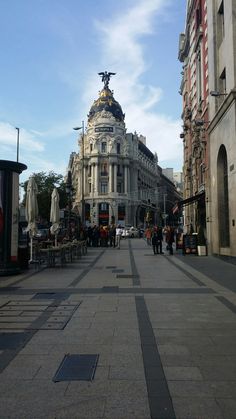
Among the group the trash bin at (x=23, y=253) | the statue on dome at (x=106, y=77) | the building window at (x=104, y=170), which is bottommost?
the trash bin at (x=23, y=253)

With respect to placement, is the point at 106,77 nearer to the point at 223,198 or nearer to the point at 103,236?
the point at 103,236

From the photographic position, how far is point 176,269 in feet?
51.0

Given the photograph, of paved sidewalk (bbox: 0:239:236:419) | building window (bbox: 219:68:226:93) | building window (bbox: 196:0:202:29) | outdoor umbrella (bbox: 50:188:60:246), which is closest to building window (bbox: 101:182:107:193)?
building window (bbox: 196:0:202:29)

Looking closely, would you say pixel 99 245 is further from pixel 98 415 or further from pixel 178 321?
pixel 98 415

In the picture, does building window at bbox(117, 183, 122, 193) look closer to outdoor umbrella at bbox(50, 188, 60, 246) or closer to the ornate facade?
the ornate facade

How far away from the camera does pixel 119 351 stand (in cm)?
542

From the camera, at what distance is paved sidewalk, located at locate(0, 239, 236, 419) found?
376cm

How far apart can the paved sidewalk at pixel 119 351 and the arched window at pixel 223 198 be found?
982cm

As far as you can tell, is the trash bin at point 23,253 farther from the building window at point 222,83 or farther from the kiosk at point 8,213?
the building window at point 222,83

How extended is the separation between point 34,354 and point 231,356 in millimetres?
2416

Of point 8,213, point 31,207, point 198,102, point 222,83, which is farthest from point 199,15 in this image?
point 8,213

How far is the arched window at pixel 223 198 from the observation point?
20469 mm

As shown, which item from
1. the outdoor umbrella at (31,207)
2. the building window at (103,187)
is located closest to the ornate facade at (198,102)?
the outdoor umbrella at (31,207)

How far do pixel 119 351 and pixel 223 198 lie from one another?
16.1 metres
